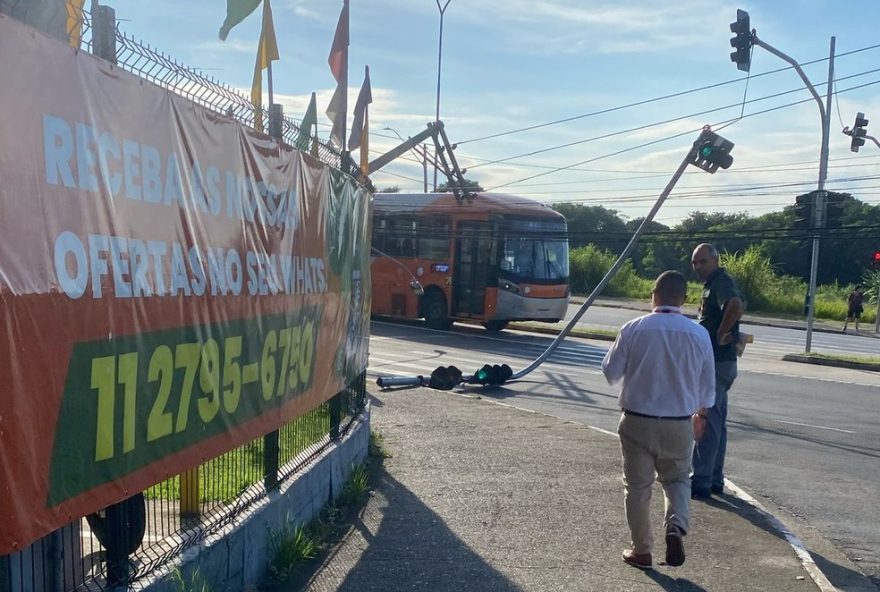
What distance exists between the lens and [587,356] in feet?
66.0

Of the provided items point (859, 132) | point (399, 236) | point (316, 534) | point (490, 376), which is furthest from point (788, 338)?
point (316, 534)

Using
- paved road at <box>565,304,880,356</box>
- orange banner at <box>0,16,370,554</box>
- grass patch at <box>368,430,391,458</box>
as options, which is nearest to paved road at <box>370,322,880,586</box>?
grass patch at <box>368,430,391,458</box>

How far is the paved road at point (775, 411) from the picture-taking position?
7.55 metres

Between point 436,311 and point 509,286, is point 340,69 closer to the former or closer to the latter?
point 509,286

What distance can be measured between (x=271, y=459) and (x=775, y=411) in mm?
9541

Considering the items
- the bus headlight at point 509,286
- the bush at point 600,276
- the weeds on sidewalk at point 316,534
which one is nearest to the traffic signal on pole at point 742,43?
the bus headlight at point 509,286

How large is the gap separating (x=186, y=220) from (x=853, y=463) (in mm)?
8018

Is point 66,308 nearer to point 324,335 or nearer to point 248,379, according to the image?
point 248,379

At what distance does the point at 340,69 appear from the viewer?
853 cm

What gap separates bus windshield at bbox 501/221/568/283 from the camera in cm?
2325

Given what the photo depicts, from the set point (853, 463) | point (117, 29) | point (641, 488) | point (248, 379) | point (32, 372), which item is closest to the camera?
point (32, 372)

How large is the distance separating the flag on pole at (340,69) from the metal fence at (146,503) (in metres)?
2.49

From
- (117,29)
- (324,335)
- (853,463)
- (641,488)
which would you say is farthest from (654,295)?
(853,463)

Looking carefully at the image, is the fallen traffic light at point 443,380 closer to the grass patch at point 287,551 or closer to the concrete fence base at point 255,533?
the concrete fence base at point 255,533
